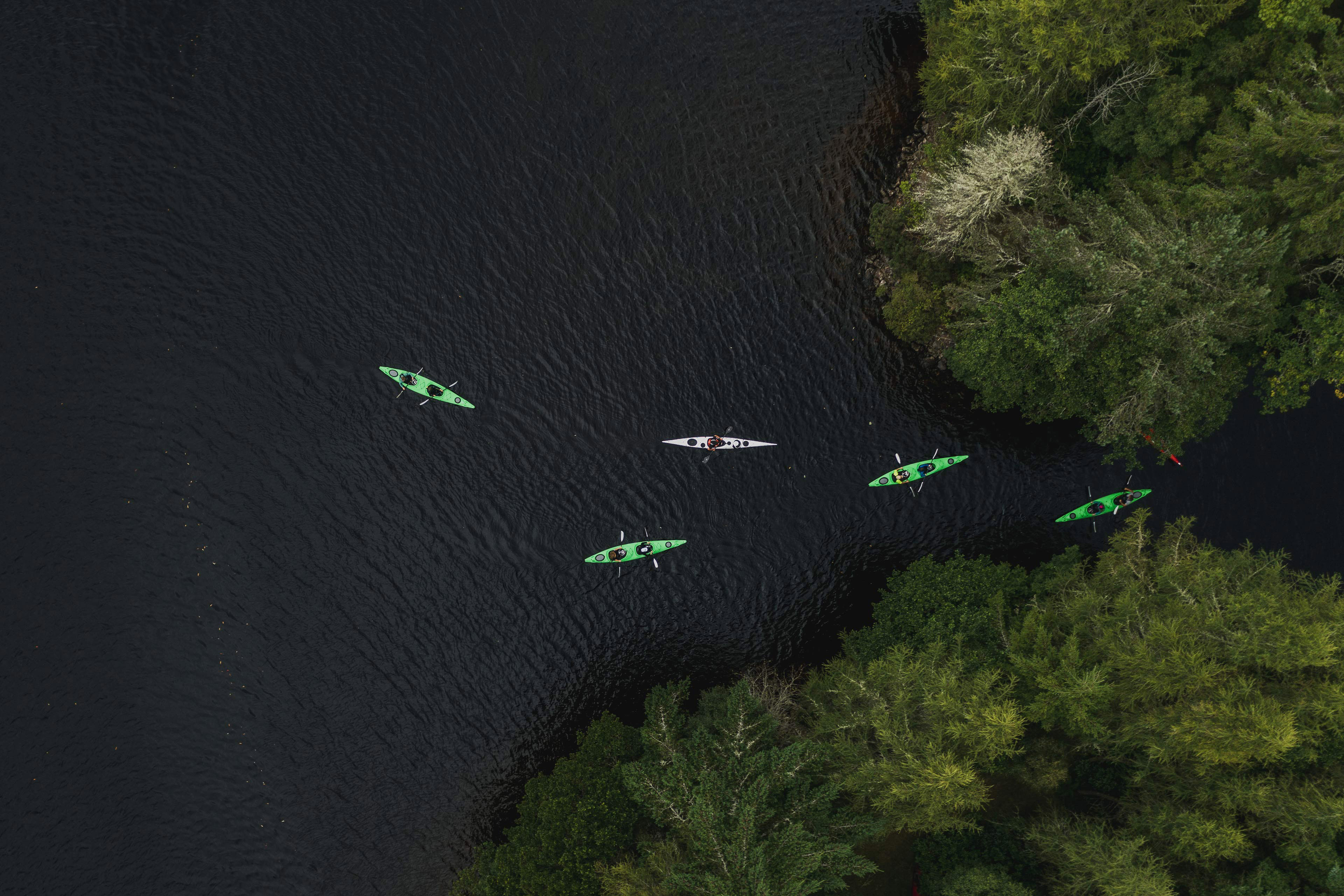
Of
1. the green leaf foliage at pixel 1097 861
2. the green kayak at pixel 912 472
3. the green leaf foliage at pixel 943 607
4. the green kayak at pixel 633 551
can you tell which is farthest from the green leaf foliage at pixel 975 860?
the green kayak at pixel 633 551

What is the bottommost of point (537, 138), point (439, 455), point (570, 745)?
point (570, 745)

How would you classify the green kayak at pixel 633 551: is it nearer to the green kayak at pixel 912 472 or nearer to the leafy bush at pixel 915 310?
the green kayak at pixel 912 472

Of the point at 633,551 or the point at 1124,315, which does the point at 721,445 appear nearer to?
the point at 633,551

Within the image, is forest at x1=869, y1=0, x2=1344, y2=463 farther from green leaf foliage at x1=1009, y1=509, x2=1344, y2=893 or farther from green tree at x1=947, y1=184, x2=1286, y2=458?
green leaf foliage at x1=1009, y1=509, x2=1344, y2=893

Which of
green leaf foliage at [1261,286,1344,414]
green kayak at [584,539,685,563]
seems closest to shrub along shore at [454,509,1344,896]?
green leaf foliage at [1261,286,1344,414]

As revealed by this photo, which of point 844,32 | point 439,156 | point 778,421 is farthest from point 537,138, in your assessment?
point 778,421

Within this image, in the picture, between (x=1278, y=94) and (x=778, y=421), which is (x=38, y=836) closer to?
(x=778, y=421)
